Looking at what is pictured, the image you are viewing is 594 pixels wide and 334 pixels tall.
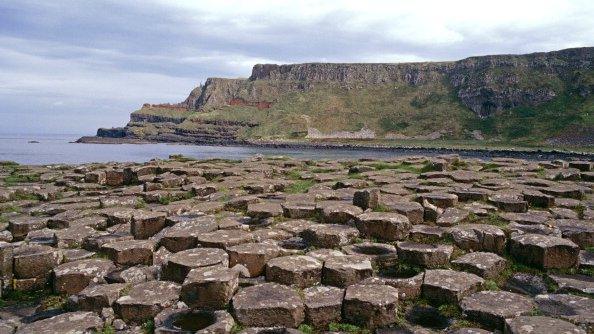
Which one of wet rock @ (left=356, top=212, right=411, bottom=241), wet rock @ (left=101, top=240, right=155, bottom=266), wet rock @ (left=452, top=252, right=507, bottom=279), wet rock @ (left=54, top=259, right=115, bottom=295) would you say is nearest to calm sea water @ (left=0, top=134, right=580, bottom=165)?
wet rock @ (left=101, top=240, right=155, bottom=266)

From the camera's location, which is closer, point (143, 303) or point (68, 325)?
point (68, 325)

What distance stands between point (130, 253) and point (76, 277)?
0.90 meters

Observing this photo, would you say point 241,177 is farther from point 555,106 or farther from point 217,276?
point 555,106

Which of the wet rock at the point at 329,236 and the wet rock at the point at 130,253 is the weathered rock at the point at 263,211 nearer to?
the wet rock at the point at 329,236

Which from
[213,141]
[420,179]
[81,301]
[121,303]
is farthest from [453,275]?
[213,141]

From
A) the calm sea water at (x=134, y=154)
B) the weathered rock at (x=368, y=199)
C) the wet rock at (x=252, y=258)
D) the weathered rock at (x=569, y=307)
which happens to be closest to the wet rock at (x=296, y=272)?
the wet rock at (x=252, y=258)

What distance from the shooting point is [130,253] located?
7.38 meters

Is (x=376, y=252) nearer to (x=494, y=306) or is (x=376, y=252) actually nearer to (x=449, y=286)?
(x=449, y=286)

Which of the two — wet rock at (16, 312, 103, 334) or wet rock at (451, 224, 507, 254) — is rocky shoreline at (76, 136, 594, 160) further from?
wet rock at (16, 312, 103, 334)

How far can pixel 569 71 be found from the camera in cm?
16088

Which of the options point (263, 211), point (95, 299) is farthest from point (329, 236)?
point (95, 299)

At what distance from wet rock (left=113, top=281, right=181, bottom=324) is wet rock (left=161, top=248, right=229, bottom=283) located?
0.35 metres

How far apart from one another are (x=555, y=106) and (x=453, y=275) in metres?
166

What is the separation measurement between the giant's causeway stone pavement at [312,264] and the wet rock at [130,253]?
23mm
